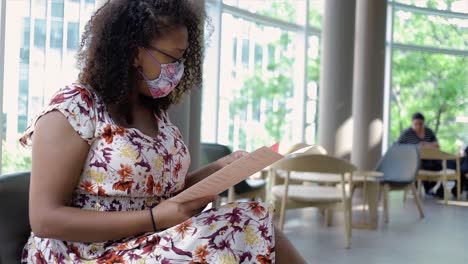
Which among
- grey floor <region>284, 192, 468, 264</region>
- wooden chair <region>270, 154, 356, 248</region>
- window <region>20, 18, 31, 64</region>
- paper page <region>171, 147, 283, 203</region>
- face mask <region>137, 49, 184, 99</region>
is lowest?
grey floor <region>284, 192, 468, 264</region>

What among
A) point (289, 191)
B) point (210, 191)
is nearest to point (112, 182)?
point (210, 191)

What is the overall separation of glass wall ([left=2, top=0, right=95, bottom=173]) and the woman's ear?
11.0ft

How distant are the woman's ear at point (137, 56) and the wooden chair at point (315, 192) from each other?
11.9 ft

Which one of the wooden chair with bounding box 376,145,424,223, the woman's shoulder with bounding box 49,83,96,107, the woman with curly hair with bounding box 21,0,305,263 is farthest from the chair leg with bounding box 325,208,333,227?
the woman's shoulder with bounding box 49,83,96,107

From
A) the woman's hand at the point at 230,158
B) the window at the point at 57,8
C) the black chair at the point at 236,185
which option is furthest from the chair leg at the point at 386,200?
the woman's hand at the point at 230,158

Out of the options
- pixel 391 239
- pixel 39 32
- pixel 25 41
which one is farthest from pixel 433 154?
pixel 25 41

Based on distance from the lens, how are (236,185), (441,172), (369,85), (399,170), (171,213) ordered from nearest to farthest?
(171,213) → (236,185) → (399,170) → (441,172) → (369,85)

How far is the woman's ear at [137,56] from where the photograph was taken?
199 centimetres

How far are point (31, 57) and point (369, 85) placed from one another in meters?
5.52

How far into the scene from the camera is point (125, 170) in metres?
1.87

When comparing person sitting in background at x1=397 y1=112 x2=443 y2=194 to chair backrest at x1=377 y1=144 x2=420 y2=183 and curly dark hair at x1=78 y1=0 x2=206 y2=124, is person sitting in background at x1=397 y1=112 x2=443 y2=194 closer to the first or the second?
chair backrest at x1=377 y1=144 x2=420 y2=183

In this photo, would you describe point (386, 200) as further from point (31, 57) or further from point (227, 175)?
point (227, 175)

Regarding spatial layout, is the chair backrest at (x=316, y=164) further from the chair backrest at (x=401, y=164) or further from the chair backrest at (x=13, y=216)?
the chair backrest at (x=13, y=216)

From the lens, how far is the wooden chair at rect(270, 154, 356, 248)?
5672mm
